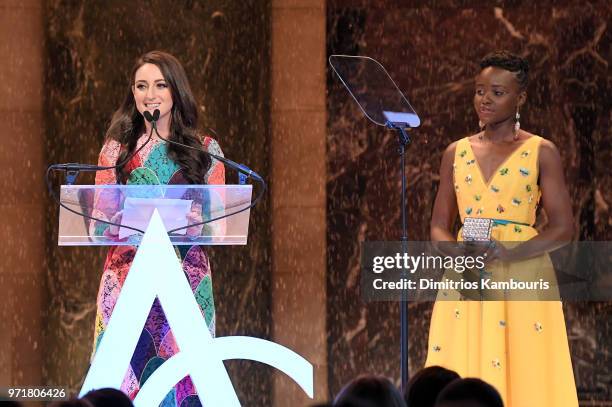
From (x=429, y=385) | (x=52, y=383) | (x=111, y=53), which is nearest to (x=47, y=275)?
(x=52, y=383)

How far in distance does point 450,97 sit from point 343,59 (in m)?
1.91

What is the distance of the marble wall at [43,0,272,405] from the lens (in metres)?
8.16

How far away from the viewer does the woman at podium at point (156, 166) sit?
18.9 ft

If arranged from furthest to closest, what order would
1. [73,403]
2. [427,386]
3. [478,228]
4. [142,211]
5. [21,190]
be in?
1. [21,190]
2. [478,228]
3. [142,211]
4. [427,386]
5. [73,403]

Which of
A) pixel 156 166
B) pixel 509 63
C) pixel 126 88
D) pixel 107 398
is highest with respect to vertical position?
pixel 126 88

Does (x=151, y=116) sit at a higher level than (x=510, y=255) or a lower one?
higher

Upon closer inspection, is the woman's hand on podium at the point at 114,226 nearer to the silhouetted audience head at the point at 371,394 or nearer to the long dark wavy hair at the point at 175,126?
the long dark wavy hair at the point at 175,126

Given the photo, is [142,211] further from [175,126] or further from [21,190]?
[21,190]

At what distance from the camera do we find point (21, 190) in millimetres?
8008

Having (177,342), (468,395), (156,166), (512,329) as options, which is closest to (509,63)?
(512,329)

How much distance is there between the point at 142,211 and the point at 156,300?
0.57 meters

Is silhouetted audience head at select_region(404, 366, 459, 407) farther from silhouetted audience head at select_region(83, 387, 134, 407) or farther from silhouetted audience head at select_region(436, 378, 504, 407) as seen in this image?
silhouetted audience head at select_region(83, 387, 134, 407)

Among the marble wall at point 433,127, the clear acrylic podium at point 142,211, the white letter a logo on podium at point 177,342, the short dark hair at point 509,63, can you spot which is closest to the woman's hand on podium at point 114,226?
the clear acrylic podium at point 142,211

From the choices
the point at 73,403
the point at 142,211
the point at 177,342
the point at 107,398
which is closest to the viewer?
the point at 73,403
